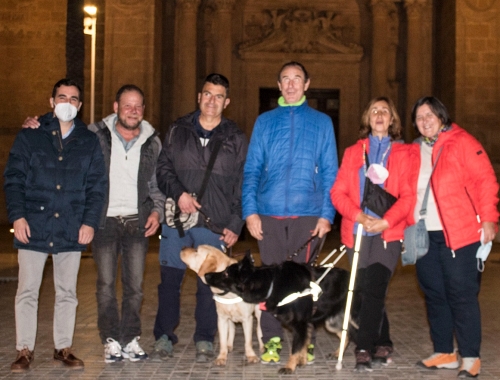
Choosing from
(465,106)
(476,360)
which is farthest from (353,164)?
(465,106)

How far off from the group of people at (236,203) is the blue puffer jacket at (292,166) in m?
0.01

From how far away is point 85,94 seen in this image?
22.9 metres

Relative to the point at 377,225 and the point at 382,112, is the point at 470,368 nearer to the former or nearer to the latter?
the point at 377,225

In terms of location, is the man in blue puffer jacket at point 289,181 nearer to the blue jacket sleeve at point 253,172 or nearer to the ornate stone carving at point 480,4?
the blue jacket sleeve at point 253,172

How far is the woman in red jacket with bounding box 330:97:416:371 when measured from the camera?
6465mm

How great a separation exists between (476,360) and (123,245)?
10.5 ft

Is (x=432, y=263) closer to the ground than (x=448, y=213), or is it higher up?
closer to the ground

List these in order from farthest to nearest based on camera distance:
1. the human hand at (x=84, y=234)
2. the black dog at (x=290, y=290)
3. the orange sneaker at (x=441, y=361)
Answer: the orange sneaker at (x=441, y=361) < the human hand at (x=84, y=234) < the black dog at (x=290, y=290)

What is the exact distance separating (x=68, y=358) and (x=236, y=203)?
2028mm

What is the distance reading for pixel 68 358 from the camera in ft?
21.6

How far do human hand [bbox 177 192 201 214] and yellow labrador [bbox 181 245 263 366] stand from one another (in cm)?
43

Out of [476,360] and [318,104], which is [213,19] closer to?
[318,104]

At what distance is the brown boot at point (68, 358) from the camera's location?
652 cm

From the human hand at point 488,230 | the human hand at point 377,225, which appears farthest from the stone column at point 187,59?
the human hand at point 488,230
